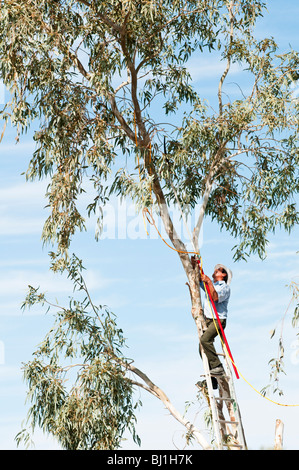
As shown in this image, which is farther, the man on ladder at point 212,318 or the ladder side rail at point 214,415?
the man on ladder at point 212,318

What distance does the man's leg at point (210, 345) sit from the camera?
26.1 ft

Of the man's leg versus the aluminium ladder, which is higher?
the man's leg

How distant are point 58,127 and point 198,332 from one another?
2893 mm

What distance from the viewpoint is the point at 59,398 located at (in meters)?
8.48

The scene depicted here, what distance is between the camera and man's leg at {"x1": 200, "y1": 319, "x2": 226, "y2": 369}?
794 centimetres

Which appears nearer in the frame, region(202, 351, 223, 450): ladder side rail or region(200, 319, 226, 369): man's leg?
region(202, 351, 223, 450): ladder side rail

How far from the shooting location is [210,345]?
7.95m

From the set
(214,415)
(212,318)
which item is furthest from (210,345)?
(214,415)

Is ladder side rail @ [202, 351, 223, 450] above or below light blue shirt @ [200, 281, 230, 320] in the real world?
below

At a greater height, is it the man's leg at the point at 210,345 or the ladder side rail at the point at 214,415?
the man's leg at the point at 210,345

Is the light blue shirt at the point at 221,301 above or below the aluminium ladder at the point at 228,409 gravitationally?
above

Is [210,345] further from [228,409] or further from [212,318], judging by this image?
[228,409]
